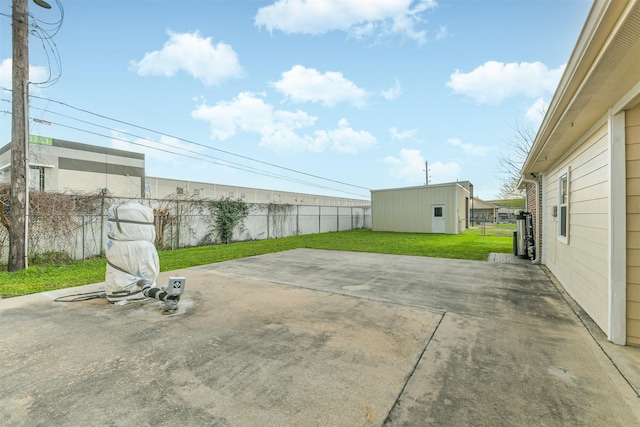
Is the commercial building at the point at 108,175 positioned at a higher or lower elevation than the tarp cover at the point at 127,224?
higher

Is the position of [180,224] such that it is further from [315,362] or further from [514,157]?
[514,157]

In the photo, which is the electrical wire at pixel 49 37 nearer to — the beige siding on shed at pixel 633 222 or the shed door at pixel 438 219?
the beige siding on shed at pixel 633 222

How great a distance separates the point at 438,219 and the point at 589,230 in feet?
44.8

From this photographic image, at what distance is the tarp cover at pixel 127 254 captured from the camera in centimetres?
400

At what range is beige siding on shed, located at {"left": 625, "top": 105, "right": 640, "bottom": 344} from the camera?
8.97ft

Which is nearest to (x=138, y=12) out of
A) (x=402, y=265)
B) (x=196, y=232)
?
(x=196, y=232)

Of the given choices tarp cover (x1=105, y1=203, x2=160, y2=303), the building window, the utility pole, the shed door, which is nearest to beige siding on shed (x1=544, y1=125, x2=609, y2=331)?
the building window

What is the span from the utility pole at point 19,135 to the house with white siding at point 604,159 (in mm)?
9696

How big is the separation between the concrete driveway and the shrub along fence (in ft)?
14.3

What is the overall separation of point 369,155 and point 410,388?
82.5 feet

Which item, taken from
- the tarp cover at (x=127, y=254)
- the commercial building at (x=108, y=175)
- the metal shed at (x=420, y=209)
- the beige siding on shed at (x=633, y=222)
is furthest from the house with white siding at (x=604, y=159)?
the commercial building at (x=108, y=175)

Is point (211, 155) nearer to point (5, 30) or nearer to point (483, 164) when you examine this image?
point (5, 30)

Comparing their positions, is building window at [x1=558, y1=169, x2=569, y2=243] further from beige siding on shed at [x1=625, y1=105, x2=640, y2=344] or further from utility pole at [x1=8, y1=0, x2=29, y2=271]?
utility pole at [x1=8, y1=0, x2=29, y2=271]

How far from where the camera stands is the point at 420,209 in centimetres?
1738
